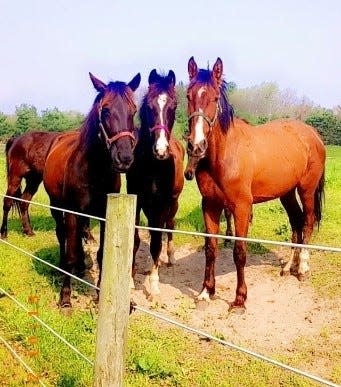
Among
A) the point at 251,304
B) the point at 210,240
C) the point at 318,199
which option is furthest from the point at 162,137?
the point at 318,199

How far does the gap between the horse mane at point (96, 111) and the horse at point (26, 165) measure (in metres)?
3.67

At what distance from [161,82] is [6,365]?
322 centimetres

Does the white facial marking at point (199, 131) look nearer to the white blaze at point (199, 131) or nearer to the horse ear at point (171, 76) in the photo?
the white blaze at point (199, 131)

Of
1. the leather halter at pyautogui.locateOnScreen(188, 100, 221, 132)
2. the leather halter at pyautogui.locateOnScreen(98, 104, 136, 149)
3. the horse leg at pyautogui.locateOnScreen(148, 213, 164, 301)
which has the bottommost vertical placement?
the horse leg at pyautogui.locateOnScreen(148, 213, 164, 301)

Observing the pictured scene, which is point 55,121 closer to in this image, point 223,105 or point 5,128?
point 5,128

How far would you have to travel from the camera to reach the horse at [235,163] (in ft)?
16.3

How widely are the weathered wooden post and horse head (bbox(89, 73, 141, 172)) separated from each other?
195cm

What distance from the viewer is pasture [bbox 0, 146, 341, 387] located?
3.63m

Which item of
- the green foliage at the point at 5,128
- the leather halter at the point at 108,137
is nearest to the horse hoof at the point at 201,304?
the leather halter at the point at 108,137

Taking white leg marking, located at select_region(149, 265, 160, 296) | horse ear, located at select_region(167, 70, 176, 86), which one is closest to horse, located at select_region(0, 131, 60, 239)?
white leg marking, located at select_region(149, 265, 160, 296)

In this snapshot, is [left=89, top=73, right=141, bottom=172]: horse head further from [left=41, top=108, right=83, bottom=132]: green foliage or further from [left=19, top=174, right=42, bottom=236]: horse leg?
[left=41, top=108, right=83, bottom=132]: green foliage

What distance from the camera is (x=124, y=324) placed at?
2.41 meters

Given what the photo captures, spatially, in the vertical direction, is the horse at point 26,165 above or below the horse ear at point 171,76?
below

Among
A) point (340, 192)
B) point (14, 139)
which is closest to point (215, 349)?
point (14, 139)
